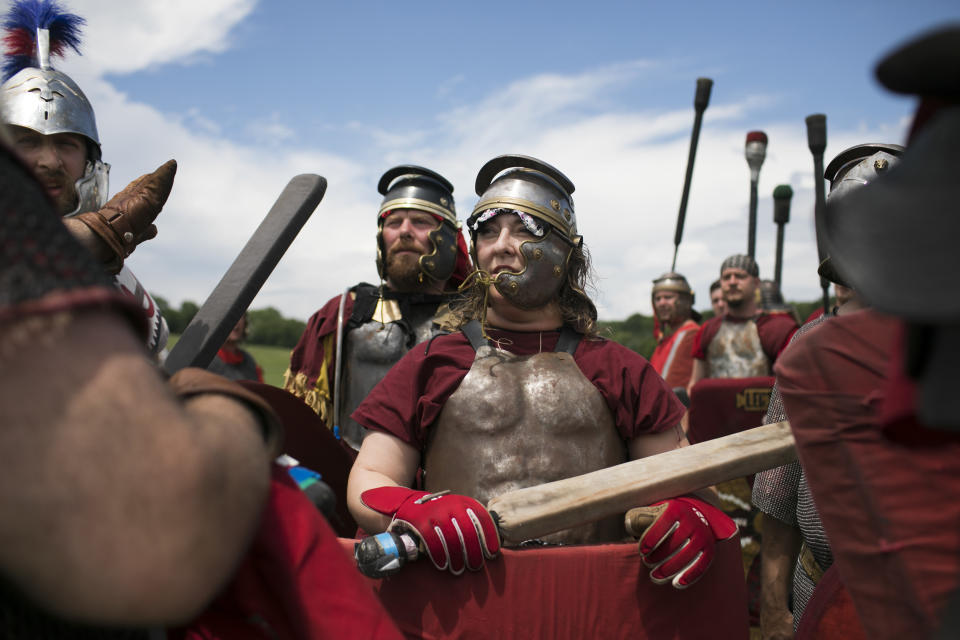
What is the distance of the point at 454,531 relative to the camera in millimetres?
1892

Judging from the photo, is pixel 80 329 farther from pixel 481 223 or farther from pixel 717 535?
pixel 481 223

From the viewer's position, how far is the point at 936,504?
3.17 ft

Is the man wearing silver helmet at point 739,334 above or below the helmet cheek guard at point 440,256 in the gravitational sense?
below

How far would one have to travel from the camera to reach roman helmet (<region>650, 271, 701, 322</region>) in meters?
8.98

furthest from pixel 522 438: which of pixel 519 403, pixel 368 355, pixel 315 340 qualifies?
pixel 315 340

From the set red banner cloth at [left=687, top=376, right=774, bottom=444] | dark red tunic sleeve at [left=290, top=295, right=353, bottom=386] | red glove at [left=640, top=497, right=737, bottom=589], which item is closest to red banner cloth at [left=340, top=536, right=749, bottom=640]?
red glove at [left=640, top=497, right=737, bottom=589]

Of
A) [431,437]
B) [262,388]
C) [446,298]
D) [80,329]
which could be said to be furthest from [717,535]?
[446,298]

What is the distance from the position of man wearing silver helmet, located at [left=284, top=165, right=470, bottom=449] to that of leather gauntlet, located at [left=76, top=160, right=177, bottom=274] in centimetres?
252

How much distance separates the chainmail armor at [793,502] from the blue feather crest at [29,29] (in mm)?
2922

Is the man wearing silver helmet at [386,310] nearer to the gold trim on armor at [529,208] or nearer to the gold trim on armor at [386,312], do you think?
the gold trim on armor at [386,312]

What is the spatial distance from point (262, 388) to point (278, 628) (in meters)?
1.02

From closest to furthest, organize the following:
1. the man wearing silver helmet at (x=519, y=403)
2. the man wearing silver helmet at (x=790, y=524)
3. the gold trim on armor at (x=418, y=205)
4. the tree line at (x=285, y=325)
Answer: the man wearing silver helmet at (x=519, y=403)
the man wearing silver helmet at (x=790, y=524)
the gold trim on armor at (x=418, y=205)
the tree line at (x=285, y=325)

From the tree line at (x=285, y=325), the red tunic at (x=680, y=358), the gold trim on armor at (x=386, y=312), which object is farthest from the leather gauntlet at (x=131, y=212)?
the tree line at (x=285, y=325)

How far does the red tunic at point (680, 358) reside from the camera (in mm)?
8070
